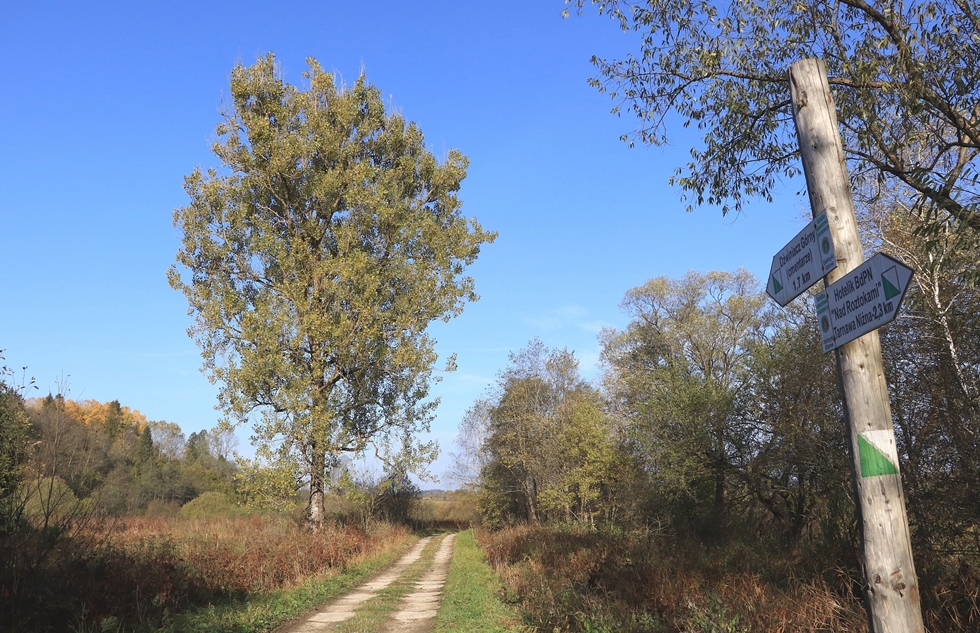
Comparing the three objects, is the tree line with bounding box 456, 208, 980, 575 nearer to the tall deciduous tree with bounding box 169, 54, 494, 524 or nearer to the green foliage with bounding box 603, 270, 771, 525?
the green foliage with bounding box 603, 270, 771, 525

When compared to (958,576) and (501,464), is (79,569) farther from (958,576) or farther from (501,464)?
(501,464)

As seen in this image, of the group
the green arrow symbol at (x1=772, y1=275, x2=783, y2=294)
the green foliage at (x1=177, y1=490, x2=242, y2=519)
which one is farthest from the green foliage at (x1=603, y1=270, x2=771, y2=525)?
the green foliage at (x1=177, y1=490, x2=242, y2=519)

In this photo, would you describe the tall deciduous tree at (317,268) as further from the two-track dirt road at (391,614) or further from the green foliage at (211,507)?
the green foliage at (211,507)

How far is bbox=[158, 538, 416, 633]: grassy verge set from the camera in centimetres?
859

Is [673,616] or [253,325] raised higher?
[253,325]

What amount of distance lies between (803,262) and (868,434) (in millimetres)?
1058

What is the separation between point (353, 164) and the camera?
21.9 metres

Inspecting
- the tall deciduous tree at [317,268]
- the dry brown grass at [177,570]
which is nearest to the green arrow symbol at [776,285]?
the dry brown grass at [177,570]

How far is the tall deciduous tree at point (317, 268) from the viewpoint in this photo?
18.9 metres

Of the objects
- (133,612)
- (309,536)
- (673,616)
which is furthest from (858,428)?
(309,536)

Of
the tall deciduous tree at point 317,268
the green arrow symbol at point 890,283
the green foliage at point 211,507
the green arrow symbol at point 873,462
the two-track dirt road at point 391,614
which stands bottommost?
the two-track dirt road at point 391,614

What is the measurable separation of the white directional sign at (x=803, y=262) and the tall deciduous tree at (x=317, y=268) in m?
16.2

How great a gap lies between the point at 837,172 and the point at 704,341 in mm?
33747

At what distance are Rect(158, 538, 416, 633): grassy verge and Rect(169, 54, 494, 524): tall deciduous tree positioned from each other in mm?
5905
